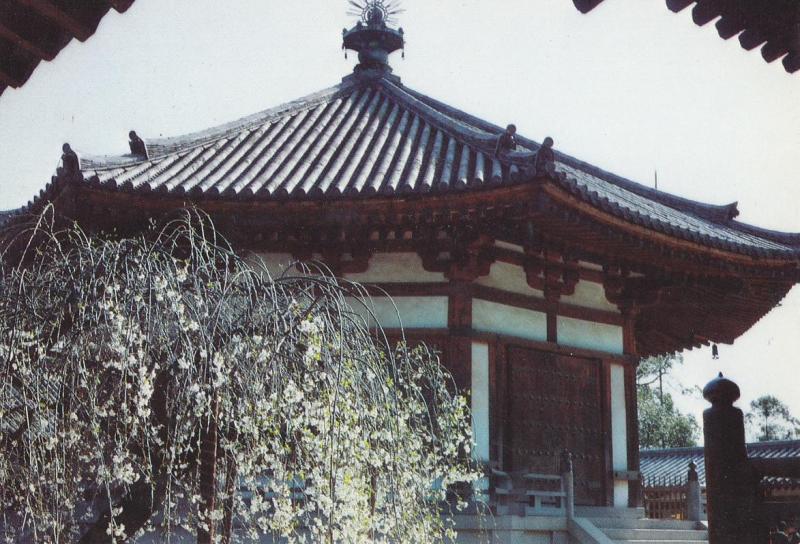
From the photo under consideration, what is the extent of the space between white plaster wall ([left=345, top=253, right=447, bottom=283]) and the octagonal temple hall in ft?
0.05

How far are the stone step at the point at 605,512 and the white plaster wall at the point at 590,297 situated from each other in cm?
219

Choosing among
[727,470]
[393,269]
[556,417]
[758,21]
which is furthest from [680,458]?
[727,470]

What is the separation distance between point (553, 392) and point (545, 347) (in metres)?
0.50

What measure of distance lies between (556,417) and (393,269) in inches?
94.7

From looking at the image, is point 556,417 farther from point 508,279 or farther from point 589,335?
point 508,279

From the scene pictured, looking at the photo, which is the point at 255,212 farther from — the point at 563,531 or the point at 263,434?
the point at 563,531

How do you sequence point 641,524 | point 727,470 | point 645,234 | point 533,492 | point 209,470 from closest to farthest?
point 727,470 < point 209,470 < point 645,234 < point 533,492 < point 641,524

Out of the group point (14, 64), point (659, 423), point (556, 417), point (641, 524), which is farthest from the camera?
point (659, 423)

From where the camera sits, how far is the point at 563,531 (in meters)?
9.00

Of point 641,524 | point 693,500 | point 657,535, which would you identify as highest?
point 693,500

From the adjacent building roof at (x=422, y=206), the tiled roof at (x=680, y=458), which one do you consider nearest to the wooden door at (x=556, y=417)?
the adjacent building roof at (x=422, y=206)

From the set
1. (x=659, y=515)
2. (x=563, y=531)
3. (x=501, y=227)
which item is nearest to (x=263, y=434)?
(x=501, y=227)

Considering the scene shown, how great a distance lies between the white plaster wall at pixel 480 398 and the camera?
8930 millimetres

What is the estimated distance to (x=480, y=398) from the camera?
29.7 ft
